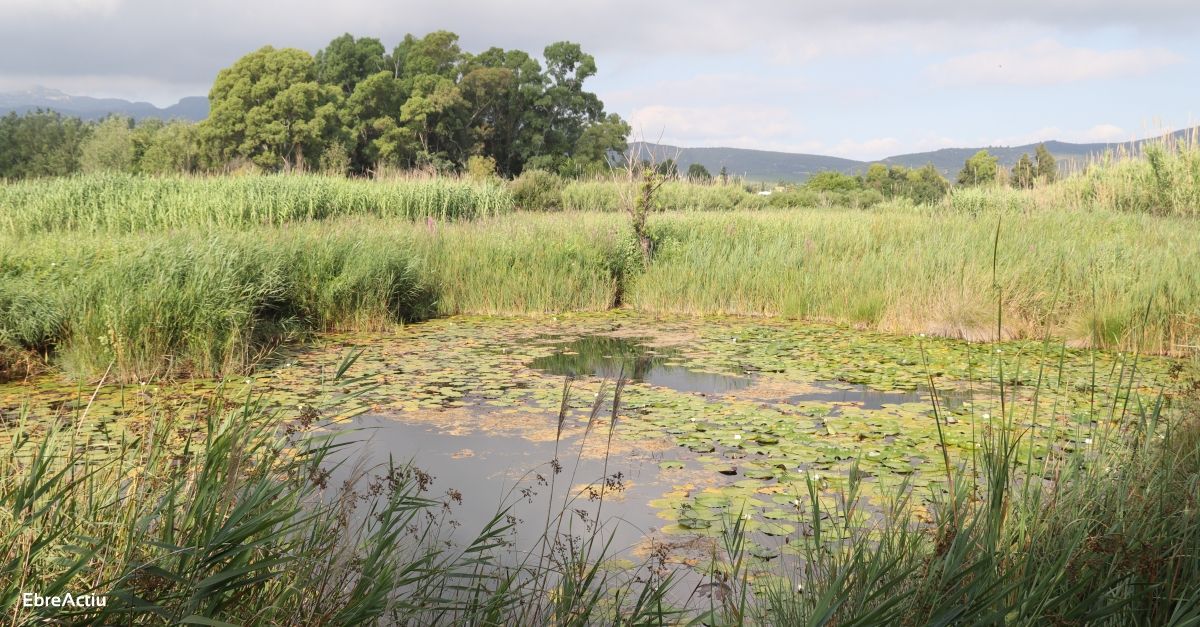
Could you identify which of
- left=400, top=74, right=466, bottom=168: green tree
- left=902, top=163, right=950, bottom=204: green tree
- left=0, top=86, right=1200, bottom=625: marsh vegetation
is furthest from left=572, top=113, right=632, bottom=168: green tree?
left=0, top=86, right=1200, bottom=625: marsh vegetation

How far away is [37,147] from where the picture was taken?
49062 millimetres

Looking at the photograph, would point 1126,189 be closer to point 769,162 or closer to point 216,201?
point 216,201

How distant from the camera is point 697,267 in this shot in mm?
10570

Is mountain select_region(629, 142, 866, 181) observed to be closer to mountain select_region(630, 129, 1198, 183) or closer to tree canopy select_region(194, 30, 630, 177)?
mountain select_region(630, 129, 1198, 183)

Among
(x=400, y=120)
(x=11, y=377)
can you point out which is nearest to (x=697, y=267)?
(x=11, y=377)

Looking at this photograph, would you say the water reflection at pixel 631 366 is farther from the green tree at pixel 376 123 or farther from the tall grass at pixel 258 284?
the green tree at pixel 376 123

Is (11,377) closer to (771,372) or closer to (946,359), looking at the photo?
(771,372)

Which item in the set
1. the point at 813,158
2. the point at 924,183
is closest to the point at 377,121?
the point at 924,183

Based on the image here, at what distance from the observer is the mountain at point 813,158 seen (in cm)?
1519

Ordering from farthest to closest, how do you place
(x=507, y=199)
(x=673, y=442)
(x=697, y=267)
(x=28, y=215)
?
(x=507, y=199) → (x=28, y=215) → (x=697, y=267) → (x=673, y=442)

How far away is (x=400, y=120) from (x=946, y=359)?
36239mm

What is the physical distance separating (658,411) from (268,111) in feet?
114

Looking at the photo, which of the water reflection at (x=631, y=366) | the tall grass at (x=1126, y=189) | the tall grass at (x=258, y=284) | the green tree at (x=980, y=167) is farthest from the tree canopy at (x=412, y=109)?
the water reflection at (x=631, y=366)

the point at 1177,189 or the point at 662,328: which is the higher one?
the point at 1177,189
